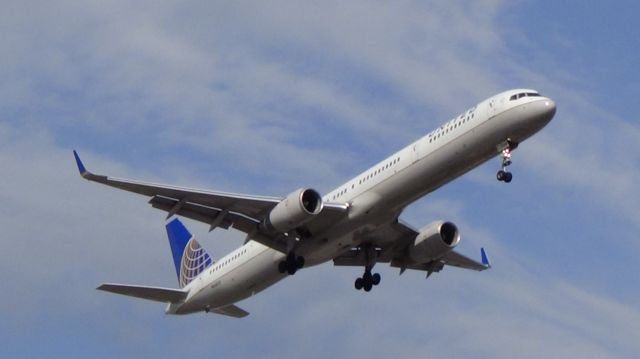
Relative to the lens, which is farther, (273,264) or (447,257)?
(447,257)

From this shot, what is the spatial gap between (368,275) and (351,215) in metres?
6.70

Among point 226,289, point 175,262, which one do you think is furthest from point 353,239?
point 175,262

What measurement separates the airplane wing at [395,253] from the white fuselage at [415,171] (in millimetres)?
3034

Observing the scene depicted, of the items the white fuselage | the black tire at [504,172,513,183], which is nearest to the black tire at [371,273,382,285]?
the white fuselage

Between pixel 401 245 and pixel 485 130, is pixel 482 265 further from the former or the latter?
pixel 485 130

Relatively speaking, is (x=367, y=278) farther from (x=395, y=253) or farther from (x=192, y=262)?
(x=192, y=262)

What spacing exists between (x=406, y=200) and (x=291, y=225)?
4605 mm

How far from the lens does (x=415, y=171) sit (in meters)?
54.1

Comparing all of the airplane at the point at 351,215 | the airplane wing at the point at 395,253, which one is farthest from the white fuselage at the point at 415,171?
the airplane wing at the point at 395,253

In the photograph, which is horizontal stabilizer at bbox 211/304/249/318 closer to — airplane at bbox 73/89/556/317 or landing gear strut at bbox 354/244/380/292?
airplane at bbox 73/89/556/317

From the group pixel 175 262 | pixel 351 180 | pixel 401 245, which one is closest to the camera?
pixel 351 180

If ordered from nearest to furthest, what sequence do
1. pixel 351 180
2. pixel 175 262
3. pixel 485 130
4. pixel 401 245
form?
pixel 485 130, pixel 351 180, pixel 401 245, pixel 175 262

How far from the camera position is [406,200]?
55.0 meters

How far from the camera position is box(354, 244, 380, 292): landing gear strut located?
61875 millimetres
